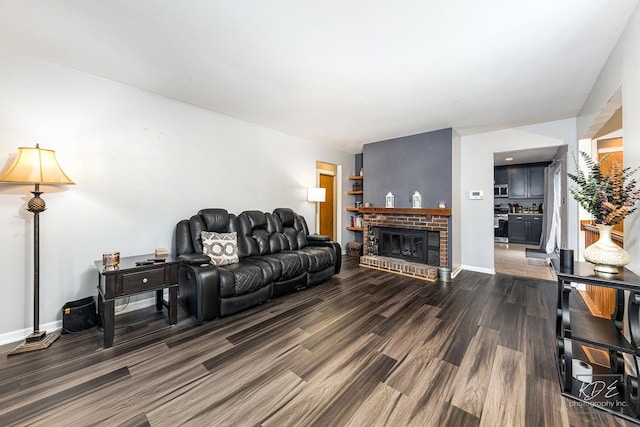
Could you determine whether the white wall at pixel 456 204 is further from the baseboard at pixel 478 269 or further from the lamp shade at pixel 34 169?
the lamp shade at pixel 34 169

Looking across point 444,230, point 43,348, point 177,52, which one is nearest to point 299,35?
point 177,52

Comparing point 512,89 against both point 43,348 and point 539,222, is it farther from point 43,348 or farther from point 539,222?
point 539,222

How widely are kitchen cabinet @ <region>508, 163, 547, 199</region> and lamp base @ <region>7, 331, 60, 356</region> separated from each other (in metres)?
10.3

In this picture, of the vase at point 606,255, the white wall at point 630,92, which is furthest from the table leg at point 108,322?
the white wall at point 630,92

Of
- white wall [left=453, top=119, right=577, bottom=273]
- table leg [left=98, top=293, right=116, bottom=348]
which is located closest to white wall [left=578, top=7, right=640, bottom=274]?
white wall [left=453, top=119, right=577, bottom=273]

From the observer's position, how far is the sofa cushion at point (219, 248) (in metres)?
2.88

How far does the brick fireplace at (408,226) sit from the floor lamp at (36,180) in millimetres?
4273

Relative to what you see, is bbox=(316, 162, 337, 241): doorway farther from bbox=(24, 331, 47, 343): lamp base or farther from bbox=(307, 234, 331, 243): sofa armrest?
bbox=(24, 331, 47, 343): lamp base

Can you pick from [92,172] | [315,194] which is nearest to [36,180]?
[92,172]

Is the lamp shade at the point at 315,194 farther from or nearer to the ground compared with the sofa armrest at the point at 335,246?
farther from the ground

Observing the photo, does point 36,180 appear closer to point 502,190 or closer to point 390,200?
point 390,200

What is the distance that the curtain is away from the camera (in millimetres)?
5871

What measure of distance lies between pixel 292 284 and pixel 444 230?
2.69 meters

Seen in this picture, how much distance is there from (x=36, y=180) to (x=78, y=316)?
4.19ft
